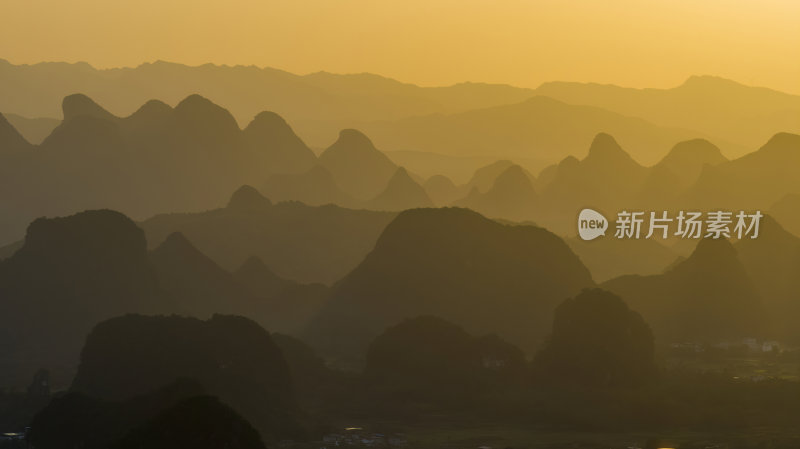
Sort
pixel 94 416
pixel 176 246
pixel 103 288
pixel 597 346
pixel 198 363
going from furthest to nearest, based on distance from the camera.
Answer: pixel 176 246, pixel 103 288, pixel 597 346, pixel 198 363, pixel 94 416

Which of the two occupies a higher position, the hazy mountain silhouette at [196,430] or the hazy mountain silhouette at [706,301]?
the hazy mountain silhouette at [706,301]

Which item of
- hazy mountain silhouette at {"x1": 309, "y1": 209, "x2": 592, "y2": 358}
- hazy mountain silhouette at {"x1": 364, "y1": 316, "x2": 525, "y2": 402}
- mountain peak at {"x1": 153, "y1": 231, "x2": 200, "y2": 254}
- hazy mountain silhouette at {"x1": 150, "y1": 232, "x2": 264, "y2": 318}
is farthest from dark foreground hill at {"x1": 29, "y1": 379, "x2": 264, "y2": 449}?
mountain peak at {"x1": 153, "y1": 231, "x2": 200, "y2": 254}

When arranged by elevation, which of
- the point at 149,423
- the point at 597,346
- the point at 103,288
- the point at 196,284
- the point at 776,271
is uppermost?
the point at 776,271

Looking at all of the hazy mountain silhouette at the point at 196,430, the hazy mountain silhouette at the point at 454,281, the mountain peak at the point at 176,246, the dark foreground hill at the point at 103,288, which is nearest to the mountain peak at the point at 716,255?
the hazy mountain silhouette at the point at 454,281

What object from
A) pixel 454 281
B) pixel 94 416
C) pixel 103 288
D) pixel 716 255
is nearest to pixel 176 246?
pixel 103 288

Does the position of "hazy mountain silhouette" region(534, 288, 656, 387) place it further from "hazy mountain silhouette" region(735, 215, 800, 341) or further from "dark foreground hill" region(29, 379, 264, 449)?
"dark foreground hill" region(29, 379, 264, 449)

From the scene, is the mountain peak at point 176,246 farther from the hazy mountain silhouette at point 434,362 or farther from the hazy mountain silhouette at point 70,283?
the hazy mountain silhouette at point 434,362

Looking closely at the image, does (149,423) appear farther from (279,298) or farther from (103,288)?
(279,298)
